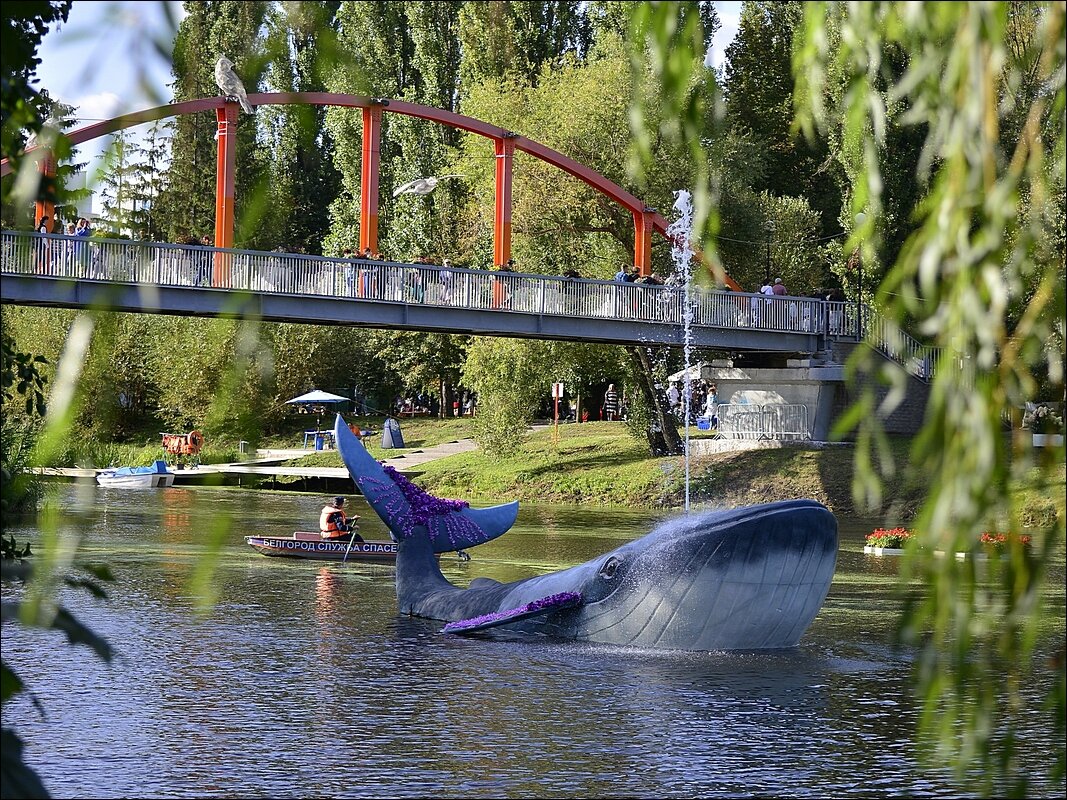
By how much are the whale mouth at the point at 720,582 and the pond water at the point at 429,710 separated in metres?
0.30

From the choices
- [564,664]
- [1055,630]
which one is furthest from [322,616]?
[1055,630]

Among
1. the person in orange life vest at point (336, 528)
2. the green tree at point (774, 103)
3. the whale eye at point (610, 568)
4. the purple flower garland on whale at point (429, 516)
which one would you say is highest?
the green tree at point (774, 103)

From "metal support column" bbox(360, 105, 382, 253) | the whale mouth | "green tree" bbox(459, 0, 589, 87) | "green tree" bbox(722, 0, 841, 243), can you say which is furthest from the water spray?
the whale mouth

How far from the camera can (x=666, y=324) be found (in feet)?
144

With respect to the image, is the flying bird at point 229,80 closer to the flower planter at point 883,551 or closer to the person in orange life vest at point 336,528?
the person in orange life vest at point 336,528

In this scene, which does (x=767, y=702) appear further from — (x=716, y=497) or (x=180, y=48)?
(x=716, y=497)

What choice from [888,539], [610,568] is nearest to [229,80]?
[610,568]

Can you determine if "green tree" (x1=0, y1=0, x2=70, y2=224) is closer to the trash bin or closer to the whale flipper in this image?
the whale flipper

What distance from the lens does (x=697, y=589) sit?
16.4m

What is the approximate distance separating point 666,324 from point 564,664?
28.5 m

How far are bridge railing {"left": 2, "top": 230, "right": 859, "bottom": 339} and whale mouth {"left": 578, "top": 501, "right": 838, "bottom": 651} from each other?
751 inches

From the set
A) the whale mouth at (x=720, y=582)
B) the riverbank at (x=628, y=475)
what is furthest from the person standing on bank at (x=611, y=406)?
the whale mouth at (x=720, y=582)

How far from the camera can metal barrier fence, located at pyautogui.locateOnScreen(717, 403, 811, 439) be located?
47125 mm

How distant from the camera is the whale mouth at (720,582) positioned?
1606cm
